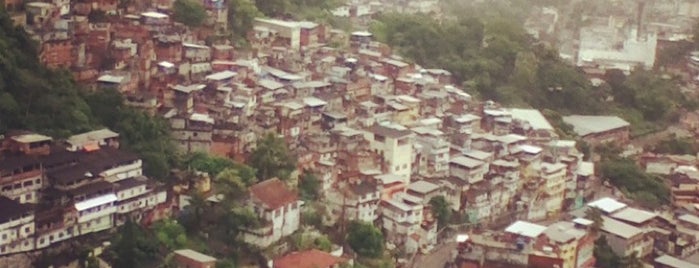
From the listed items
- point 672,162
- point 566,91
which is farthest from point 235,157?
point 566,91

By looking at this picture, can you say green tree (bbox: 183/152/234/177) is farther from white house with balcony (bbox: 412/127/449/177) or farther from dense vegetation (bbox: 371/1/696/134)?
dense vegetation (bbox: 371/1/696/134)

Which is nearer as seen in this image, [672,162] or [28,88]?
[28,88]

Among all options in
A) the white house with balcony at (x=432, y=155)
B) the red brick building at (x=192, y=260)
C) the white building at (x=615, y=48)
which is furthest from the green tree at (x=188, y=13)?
the white building at (x=615, y=48)

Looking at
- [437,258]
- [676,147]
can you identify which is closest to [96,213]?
[437,258]

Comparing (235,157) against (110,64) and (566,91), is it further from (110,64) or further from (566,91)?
(566,91)

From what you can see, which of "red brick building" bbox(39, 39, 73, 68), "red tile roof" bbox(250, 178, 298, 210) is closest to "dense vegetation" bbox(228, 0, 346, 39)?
"red brick building" bbox(39, 39, 73, 68)

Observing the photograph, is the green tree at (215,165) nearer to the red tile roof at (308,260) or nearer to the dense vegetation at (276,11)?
the red tile roof at (308,260)

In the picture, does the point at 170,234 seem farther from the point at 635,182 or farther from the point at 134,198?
the point at 635,182
